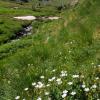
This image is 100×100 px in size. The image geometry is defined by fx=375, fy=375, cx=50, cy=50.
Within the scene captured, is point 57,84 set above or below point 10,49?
above

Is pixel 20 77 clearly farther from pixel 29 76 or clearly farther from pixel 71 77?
pixel 71 77

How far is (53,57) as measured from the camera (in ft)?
49.9

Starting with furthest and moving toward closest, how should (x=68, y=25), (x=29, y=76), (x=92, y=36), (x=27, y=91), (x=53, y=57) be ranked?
1. (x=68, y=25)
2. (x=92, y=36)
3. (x=53, y=57)
4. (x=29, y=76)
5. (x=27, y=91)

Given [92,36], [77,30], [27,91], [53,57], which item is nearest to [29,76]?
[27,91]

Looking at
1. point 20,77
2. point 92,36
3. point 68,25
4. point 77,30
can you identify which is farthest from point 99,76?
point 68,25

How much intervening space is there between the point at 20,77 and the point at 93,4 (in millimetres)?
11024

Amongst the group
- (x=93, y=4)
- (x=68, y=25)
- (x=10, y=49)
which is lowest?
(x=10, y=49)

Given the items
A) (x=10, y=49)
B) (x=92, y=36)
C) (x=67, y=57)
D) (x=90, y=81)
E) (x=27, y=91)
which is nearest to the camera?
(x=90, y=81)

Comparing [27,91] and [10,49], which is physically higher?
[27,91]

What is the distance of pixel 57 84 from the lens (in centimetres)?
918

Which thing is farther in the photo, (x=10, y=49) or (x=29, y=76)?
(x=10, y=49)

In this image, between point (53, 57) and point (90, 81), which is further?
point (53, 57)

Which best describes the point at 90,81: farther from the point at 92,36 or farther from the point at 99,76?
the point at 92,36

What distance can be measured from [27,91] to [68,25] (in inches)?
505
